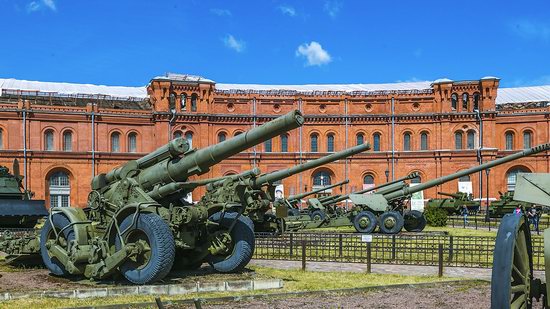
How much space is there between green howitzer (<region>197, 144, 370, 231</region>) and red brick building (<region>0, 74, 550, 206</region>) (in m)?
24.1

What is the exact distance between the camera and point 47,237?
11.5 m

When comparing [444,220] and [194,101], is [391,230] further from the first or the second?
[194,101]

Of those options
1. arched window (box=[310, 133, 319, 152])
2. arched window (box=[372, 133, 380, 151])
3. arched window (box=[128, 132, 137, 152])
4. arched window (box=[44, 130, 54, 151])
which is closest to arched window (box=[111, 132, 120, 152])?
arched window (box=[128, 132, 137, 152])

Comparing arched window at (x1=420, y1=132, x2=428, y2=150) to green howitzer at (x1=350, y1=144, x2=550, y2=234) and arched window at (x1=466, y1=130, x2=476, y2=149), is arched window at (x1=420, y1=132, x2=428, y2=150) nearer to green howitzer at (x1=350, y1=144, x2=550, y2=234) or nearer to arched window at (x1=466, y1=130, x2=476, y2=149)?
arched window at (x1=466, y1=130, x2=476, y2=149)

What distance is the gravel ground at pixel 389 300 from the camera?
888 cm

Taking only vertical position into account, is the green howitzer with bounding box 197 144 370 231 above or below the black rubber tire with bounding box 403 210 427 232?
above

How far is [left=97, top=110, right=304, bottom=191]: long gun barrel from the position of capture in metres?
9.91

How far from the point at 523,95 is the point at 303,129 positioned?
2024 centimetres

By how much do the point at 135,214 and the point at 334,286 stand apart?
11.5 feet

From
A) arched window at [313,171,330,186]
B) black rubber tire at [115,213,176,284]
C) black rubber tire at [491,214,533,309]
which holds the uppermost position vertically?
arched window at [313,171,330,186]

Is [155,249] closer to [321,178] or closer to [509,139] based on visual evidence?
[321,178]

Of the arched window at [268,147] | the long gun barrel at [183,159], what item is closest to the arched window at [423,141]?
the arched window at [268,147]

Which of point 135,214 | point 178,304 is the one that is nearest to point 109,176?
point 135,214

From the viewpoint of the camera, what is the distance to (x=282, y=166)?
46156 millimetres
